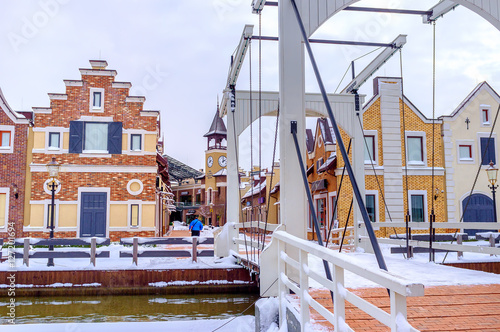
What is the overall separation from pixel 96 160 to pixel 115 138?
132 cm

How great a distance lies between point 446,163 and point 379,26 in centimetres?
1195

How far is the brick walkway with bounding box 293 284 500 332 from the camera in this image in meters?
3.78

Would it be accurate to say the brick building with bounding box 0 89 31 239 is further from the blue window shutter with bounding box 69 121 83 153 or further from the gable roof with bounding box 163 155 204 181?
the gable roof with bounding box 163 155 204 181

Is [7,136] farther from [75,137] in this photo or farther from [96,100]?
[96,100]

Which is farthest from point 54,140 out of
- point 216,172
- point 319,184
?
point 216,172

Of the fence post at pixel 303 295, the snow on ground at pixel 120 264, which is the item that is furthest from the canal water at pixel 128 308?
the fence post at pixel 303 295

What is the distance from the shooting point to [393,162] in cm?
1898

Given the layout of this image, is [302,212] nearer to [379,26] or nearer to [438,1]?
[438,1]

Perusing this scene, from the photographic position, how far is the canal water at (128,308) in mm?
9008

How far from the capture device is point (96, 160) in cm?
2095

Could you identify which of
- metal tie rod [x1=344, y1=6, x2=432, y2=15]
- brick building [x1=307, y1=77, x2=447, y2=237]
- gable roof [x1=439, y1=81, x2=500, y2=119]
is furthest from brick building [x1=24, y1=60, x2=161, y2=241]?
metal tie rod [x1=344, y1=6, x2=432, y2=15]

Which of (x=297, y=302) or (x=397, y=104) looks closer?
(x=297, y=302)

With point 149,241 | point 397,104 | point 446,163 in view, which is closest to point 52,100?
point 149,241

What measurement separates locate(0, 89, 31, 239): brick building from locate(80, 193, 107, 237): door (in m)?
2.68
